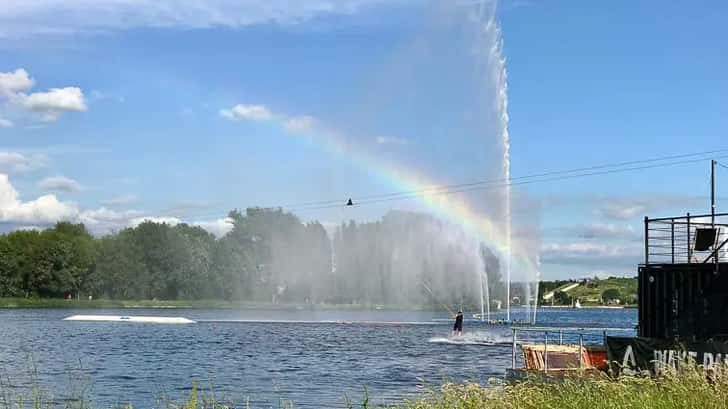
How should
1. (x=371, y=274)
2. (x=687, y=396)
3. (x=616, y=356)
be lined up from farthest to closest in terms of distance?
1. (x=371, y=274)
2. (x=616, y=356)
3. (x=687, y=396)

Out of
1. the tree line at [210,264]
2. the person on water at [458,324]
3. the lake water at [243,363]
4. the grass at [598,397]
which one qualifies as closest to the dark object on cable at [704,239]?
the lake water at [243,363]

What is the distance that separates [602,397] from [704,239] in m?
15.7

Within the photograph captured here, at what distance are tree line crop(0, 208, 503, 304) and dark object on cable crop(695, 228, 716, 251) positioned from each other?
107m

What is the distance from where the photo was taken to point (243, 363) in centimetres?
5178

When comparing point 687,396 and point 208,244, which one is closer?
point 687,396

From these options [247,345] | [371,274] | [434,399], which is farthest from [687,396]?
[371,274]

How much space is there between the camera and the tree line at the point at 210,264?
151m

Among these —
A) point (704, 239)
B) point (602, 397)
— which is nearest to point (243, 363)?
point (704, 239)

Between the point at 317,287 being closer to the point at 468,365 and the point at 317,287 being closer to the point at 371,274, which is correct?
the point at 371,274

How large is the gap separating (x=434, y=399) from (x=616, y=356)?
9859mm

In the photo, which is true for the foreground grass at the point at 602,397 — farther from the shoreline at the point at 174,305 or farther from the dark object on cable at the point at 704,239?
the shoreline at the point at 174,305

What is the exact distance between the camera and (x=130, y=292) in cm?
16950

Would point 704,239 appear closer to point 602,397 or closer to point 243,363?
point 602,397

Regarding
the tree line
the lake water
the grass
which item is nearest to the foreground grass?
the grass
